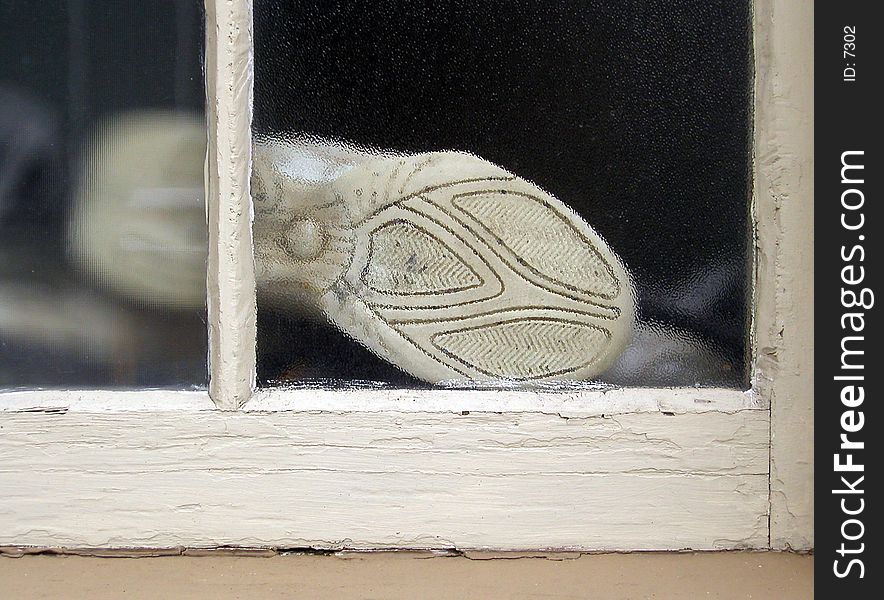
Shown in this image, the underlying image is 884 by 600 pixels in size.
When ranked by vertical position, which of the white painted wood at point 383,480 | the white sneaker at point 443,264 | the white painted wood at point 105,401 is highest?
the white sneaker at point 443,264

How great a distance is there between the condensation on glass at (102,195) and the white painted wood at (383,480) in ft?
0.27

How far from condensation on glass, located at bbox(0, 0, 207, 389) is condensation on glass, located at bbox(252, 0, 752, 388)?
10cm

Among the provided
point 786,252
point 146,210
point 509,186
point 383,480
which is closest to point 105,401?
point 146,210

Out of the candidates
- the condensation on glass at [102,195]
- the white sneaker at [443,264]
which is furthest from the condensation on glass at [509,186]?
the condensation on glass at [102,195]

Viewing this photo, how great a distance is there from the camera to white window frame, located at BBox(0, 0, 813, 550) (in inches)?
36.1

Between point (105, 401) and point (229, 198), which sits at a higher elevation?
point (229, 198)

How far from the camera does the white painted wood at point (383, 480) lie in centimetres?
92

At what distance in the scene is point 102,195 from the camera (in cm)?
96

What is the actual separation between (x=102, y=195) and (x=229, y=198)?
0.18 meters
